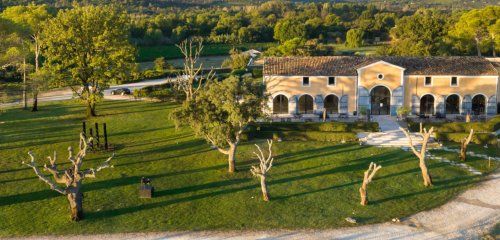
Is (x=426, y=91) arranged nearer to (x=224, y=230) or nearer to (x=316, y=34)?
(x=224, y=230)

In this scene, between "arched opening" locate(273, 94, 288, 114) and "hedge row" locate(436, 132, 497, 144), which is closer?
"hedge row" locate(436, 132, 497, 144)

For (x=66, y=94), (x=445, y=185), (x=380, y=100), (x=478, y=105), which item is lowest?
(x=445, y=185)

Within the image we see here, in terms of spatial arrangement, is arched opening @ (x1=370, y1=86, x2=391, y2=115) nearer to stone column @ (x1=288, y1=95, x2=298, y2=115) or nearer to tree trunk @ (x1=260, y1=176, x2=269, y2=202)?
stone column @ (x1=288, y1=95, x2=298, y2=115)

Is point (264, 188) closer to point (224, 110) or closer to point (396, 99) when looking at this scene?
point (224, 110)

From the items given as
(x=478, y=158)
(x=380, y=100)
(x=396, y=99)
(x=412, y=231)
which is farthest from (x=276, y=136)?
(x=412, y=231)

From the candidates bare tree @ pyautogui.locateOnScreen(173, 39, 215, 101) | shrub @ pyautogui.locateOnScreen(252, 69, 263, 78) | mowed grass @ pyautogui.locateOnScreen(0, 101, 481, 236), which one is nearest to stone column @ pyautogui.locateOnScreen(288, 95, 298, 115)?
bare tree @ pyautogui.locateOnScreen(173, 39, 215, 101)

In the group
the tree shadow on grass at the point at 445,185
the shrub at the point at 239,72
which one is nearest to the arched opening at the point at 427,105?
the tree shadow on grass at the point at 445,185
